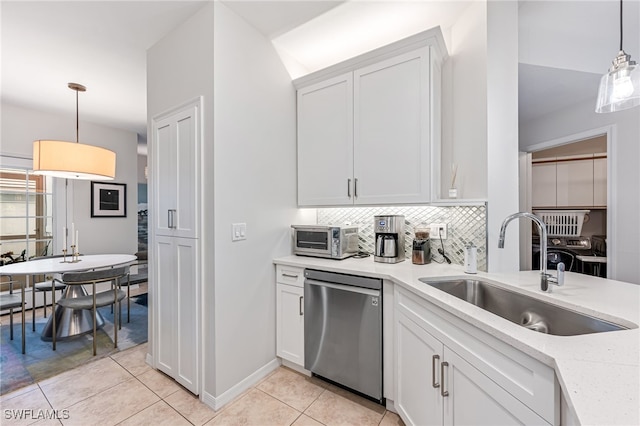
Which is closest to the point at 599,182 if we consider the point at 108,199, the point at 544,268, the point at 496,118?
the point at 496,118

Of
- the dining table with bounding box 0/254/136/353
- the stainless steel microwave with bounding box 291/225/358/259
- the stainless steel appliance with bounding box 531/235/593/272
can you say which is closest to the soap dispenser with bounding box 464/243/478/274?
the stainless steel microwave with bounding box 291/225/358/259

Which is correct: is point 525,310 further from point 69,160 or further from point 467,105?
point 69,160

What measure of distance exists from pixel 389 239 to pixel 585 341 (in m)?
1.30

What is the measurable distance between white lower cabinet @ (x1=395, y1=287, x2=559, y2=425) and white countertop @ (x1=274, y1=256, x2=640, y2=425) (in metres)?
0.06

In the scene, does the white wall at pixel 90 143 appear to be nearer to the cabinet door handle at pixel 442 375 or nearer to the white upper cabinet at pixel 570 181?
the cabinet door handle at pixel 442 375

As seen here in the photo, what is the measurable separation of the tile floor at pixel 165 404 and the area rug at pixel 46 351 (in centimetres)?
16

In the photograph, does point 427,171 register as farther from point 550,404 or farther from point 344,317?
point 550,404

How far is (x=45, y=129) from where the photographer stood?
3.74 meters

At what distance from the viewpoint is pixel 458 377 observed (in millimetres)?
1179

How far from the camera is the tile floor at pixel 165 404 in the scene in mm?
1710

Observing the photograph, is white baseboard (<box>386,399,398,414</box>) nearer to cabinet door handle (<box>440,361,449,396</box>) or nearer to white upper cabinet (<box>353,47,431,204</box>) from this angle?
cabinet door handle (<box>440,361,449,396</box>)

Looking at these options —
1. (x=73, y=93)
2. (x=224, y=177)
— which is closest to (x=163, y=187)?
(x=224, y=177)

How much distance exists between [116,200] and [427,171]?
482 cm

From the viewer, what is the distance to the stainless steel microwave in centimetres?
222
